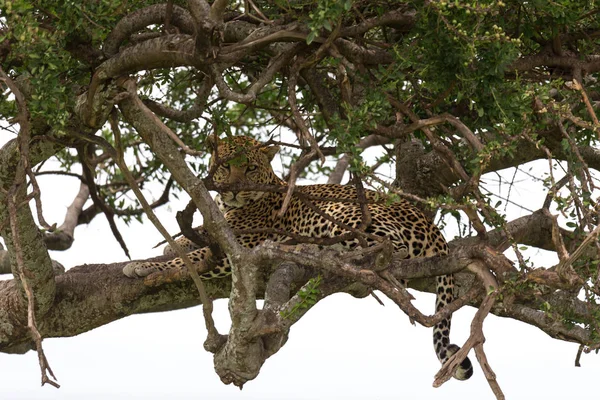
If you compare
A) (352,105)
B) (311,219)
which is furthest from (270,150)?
(352,105)

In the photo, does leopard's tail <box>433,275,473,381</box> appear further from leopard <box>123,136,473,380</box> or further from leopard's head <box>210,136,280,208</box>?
leopard's head <box>210,136,280,208</box>

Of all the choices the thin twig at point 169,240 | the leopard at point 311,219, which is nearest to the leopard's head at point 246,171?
the leopard at point 311,219

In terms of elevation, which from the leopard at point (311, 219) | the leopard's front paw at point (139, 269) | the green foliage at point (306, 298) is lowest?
the green foliage at point (306, 298)

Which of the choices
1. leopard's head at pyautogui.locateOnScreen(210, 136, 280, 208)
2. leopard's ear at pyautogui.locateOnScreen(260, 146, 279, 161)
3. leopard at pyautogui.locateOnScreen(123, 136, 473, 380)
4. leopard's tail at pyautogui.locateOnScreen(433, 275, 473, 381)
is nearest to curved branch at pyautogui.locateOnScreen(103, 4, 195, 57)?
leopard at pyautogui.locateOnScreen(123, 136, 473, 380)

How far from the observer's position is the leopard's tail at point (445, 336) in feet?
21.5

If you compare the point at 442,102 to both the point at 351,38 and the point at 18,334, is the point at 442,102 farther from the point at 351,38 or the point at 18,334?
the point at 18,334

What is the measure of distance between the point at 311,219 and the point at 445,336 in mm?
1597

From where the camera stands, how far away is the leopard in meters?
6.73

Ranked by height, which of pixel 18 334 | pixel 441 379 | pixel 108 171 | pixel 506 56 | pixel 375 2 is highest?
pixel 108 171

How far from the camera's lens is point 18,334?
8461 mm

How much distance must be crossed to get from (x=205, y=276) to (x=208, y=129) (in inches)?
58.8

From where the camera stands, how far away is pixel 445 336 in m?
6.89

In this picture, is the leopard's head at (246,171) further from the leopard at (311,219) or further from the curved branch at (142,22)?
the curved branch at (142,22)

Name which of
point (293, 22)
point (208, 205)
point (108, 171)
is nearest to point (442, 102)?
point (293, 22)
